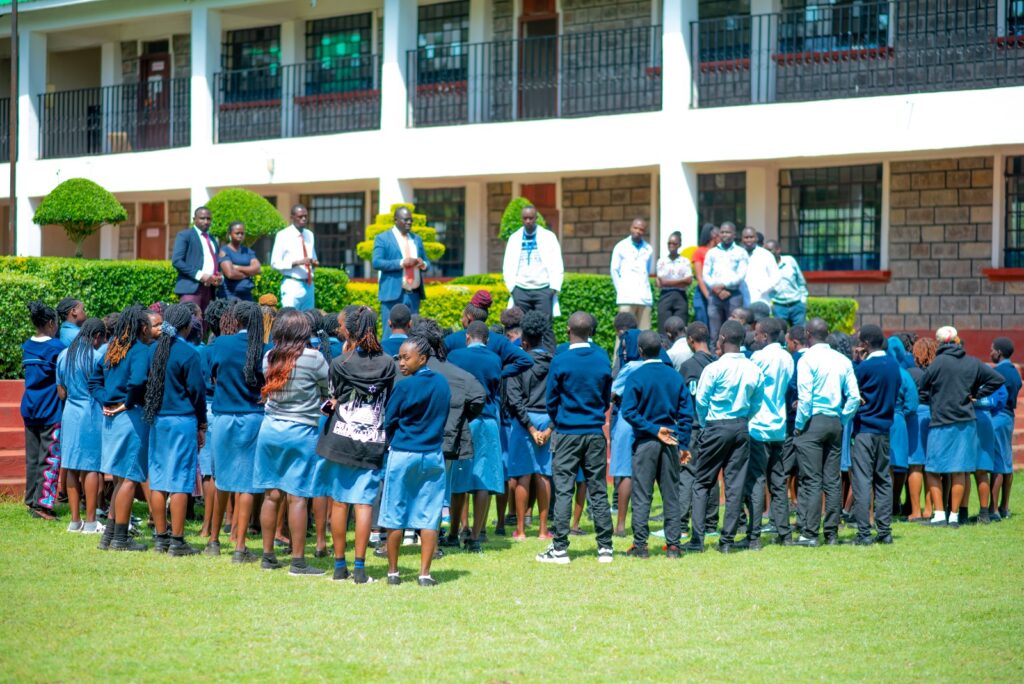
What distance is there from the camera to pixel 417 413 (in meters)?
8.74

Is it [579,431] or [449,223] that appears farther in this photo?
[449,223]

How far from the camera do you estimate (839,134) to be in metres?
18.9

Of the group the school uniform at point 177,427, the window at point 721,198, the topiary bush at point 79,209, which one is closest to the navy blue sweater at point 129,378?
the school uniform at point 177,427

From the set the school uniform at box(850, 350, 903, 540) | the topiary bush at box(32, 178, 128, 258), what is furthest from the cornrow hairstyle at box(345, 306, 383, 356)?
the topiary bush at box(32, 178, 128, 258)

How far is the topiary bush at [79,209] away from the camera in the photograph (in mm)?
19094

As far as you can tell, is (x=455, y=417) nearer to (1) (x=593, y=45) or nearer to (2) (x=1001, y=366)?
(2) (x=1001, y=366)

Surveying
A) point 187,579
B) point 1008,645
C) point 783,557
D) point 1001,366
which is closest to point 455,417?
point 187,579

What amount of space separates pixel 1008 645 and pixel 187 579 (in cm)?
519

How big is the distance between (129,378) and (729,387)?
4499 mm

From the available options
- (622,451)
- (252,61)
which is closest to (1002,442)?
(622,451)

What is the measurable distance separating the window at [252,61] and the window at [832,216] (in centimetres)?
1025

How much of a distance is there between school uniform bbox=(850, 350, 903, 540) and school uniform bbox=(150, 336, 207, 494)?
5.34 meters

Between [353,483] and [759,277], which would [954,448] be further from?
[353,483]

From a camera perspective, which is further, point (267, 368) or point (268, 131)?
point (268, 131)
